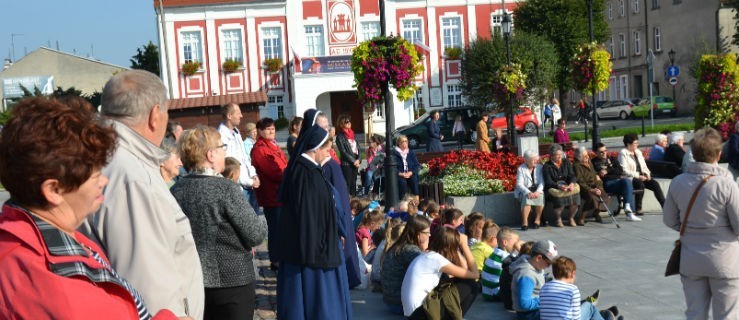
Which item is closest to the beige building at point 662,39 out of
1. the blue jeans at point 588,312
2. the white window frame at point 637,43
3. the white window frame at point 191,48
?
the white window frame at point 637,43

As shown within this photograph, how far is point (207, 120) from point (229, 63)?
1630cm

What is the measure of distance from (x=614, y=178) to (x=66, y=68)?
6334 cm

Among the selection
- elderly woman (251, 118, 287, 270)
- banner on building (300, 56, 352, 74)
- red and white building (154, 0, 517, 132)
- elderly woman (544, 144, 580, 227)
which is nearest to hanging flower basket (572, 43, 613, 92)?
elderly woman (544, 144, 580, 227)

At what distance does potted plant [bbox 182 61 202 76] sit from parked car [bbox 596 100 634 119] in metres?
25.7

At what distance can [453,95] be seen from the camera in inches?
1879

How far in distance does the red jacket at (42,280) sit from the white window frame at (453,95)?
45.8 meters

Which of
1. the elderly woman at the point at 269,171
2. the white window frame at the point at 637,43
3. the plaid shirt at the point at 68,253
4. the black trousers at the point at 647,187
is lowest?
the black trousers at the point at 647,187

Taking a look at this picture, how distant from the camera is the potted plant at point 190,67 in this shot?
45406 millimetres

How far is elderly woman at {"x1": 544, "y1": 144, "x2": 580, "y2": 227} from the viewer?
45.0ft

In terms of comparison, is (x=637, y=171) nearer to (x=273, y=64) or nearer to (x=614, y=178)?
(x=614, y=178)

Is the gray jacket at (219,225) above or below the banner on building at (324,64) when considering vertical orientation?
below

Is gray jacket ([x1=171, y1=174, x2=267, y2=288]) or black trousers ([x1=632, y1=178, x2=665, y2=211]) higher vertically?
gray jacket ([x1=171, y1=174, x2=267, y2=288])

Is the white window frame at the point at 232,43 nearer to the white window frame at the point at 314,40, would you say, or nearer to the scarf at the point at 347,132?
Result: the white window frame at the point at 314,40

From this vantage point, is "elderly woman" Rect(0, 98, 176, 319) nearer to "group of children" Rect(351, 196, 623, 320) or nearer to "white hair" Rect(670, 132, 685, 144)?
"group of children" Rect(351, 196, 623, 320)
